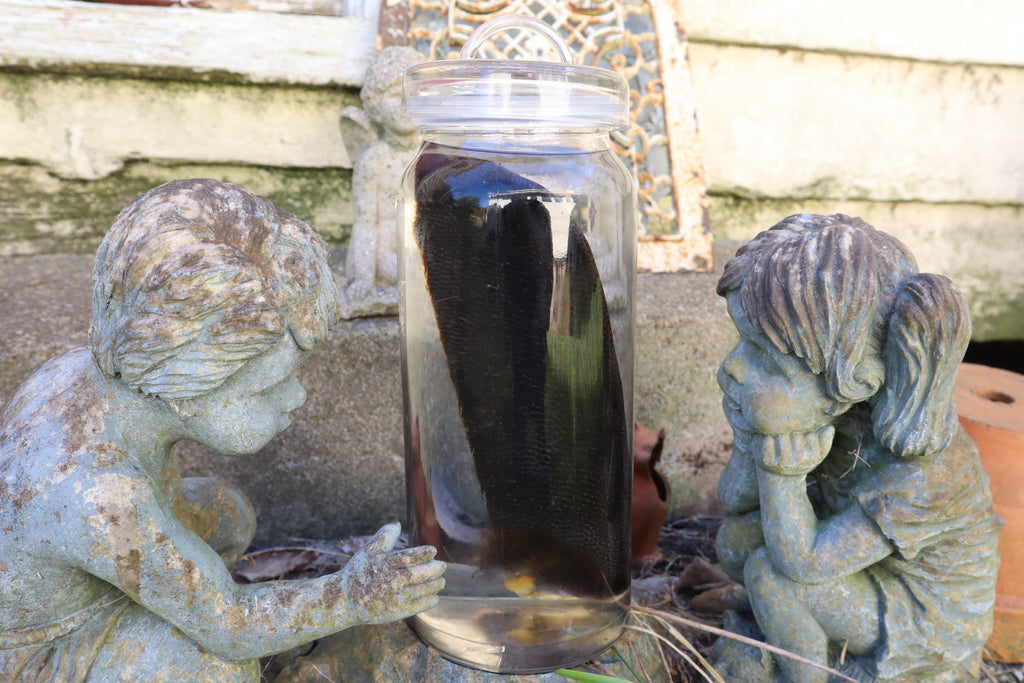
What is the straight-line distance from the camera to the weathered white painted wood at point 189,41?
7.60 ft

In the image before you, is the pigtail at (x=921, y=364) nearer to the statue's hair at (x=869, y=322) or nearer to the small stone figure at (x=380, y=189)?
the statue's hair at (x=869, y=322)

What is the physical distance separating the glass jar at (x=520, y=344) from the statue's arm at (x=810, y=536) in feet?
0.93

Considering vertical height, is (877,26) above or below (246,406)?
above

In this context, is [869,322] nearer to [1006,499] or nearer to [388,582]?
[1006,499]

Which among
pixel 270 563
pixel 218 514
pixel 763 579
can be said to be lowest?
pixel 270 563

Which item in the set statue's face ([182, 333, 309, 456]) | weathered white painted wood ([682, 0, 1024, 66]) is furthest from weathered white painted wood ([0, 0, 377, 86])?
statue's face ([182, 333, 309, 456])

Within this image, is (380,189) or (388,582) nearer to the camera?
(388,582)

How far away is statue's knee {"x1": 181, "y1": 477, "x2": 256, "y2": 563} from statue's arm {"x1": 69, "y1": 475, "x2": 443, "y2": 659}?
279 millimetres

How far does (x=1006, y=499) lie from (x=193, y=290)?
1.51 meters

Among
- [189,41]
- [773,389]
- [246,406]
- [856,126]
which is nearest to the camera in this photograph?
[246,406]

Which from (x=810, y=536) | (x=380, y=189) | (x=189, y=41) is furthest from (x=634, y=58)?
(x=810, y=536)

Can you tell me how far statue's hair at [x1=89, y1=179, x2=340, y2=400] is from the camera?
1.04m

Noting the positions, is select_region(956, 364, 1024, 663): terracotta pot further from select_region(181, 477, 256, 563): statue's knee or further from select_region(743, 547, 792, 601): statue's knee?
select_region(181, 477, 256, 563): statue's knee

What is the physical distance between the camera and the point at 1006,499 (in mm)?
1610
